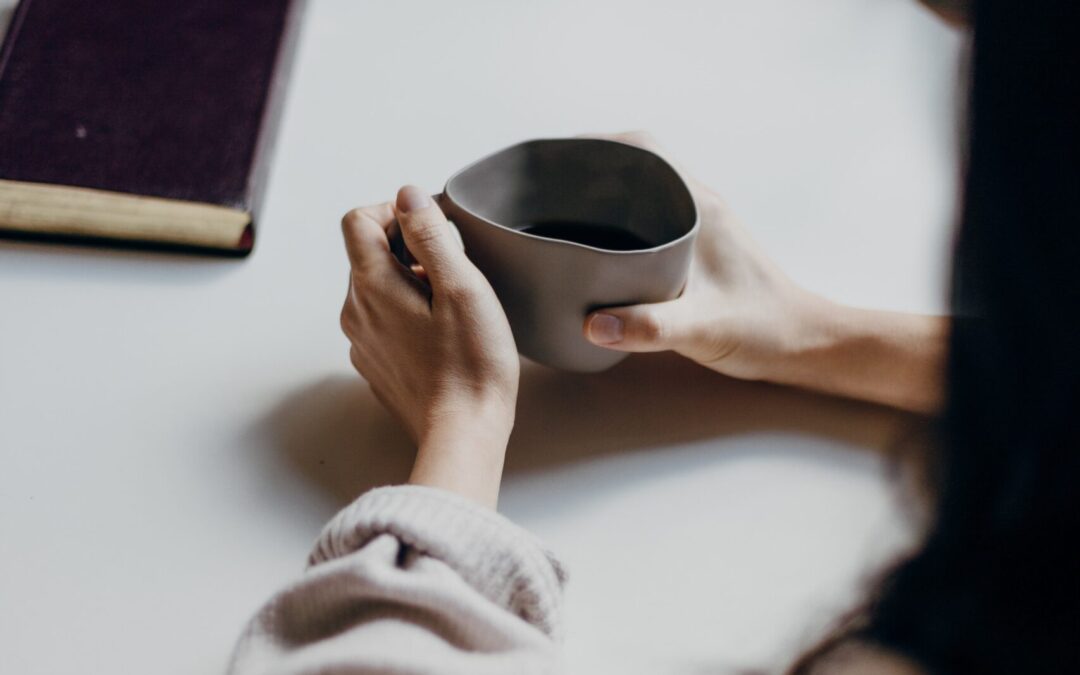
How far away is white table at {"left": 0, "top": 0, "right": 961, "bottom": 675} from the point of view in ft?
1.55

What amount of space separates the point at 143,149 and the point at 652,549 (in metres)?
0.47

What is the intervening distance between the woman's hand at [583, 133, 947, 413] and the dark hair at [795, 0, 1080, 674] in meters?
0.24

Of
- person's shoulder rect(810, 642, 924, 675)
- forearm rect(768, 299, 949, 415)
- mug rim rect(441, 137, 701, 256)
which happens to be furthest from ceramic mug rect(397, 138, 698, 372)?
person's shoulder rect(810, 642, 924, 675)

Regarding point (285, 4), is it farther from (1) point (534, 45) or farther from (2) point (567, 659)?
(2) point (567, 659)

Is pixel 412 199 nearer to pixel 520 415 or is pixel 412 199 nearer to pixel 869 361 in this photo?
pixel 520 415

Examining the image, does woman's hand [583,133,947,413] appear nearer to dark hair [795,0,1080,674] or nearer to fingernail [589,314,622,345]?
fingernail [589,314,622,345]

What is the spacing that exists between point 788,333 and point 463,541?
0.98 feet

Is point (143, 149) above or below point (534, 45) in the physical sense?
below

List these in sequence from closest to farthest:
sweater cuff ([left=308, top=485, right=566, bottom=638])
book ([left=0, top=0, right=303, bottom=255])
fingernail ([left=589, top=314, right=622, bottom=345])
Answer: sweater cuff ([left=308, top=485, right=566, bottom=638]) → fingernail ([left=589, top=314, right=622, bottom=345]) → book ([left=0, top=0, right=303, bottom=255])

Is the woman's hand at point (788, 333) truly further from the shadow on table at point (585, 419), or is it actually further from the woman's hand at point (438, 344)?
the woman's hand at point (438, 344)

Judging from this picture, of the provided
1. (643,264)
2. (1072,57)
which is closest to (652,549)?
(643,264)

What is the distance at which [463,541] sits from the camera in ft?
1.39

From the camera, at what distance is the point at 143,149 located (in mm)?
653

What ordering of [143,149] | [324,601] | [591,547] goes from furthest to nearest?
[143,149], [591,547], [324,601]
